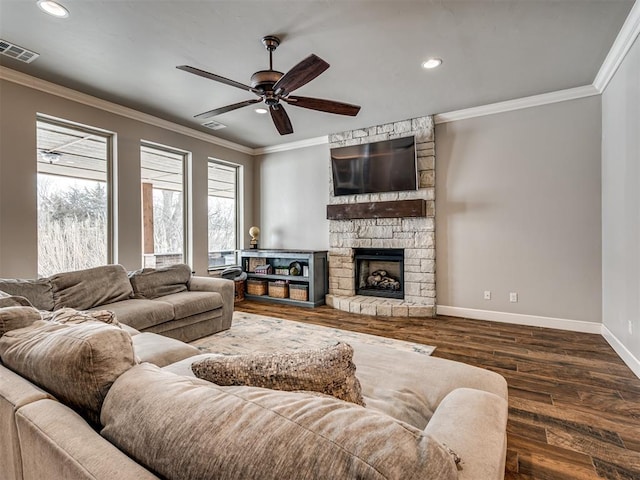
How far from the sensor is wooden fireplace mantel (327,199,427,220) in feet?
14.8

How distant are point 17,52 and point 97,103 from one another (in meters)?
1.03

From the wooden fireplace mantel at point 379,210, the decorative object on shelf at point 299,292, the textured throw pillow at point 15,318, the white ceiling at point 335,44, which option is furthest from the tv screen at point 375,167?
the textured throw pillow at point 15,318

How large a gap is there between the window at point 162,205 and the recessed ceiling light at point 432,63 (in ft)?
12.4

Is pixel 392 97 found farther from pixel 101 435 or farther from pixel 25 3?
pixel 101 435

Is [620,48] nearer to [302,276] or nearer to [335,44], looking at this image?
[335,44]

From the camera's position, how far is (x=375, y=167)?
16.0 ft

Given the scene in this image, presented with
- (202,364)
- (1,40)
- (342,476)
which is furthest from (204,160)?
(342,476)

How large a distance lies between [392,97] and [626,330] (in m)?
3.32

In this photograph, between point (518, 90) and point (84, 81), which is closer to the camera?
point (84, 81)

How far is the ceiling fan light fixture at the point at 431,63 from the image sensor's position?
304 cm

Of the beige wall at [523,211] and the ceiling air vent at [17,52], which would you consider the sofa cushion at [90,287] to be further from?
the beige wall at [523,211]

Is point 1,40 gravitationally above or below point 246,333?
above

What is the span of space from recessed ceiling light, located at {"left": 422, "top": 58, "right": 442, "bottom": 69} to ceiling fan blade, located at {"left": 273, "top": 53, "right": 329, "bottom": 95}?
4.38ft

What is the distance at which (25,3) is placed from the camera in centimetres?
228
